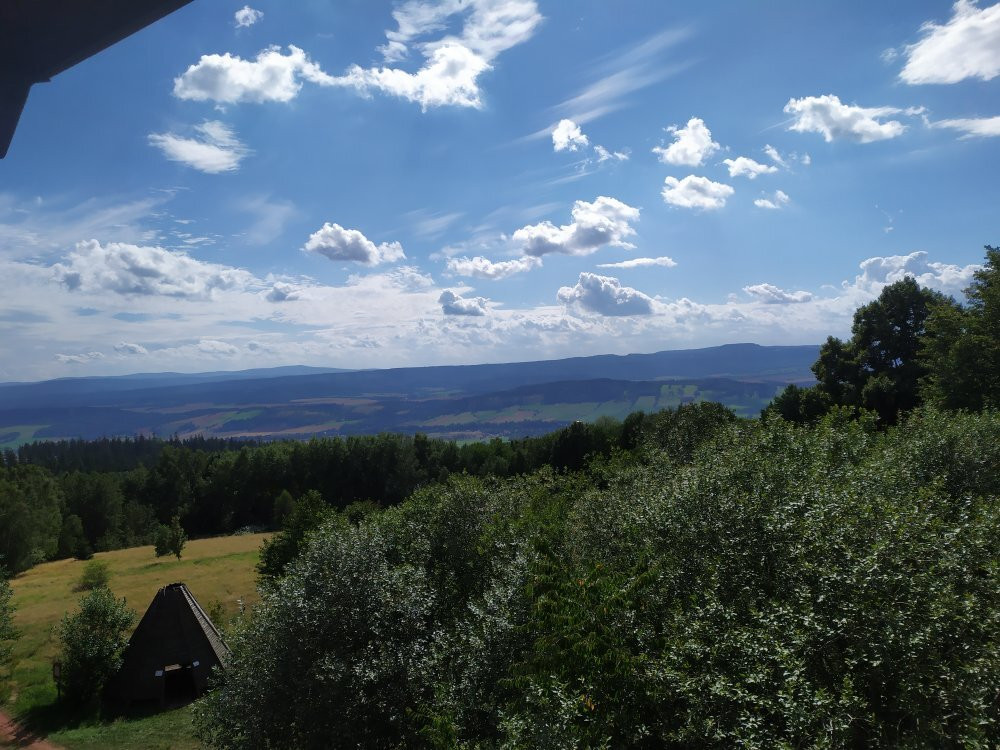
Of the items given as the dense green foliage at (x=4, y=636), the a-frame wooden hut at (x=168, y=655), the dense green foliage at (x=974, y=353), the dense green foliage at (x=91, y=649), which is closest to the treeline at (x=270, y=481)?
the dense green foliage at (x=974, y=353)

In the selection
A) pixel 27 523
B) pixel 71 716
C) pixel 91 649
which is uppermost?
pixel 91 649

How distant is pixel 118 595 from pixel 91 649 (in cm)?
1875

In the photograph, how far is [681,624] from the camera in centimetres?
1384

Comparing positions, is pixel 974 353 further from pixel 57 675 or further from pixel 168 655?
pixel 57 675

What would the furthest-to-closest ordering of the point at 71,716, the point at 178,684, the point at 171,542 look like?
the point at 171,542, the point at 178,684, the point at 71,716

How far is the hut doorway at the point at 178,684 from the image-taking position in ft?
135

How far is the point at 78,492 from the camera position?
116562 millimetres

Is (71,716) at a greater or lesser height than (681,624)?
lesser

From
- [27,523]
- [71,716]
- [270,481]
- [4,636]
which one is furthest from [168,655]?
[270,481]

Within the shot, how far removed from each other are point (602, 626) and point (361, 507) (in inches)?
2210

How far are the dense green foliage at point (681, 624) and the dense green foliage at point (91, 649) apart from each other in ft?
77.8

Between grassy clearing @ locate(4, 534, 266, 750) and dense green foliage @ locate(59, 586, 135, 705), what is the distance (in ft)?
4.88

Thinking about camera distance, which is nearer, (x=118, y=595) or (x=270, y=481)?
(x=118, y=595)

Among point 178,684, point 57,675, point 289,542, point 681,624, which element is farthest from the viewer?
point 289,542
